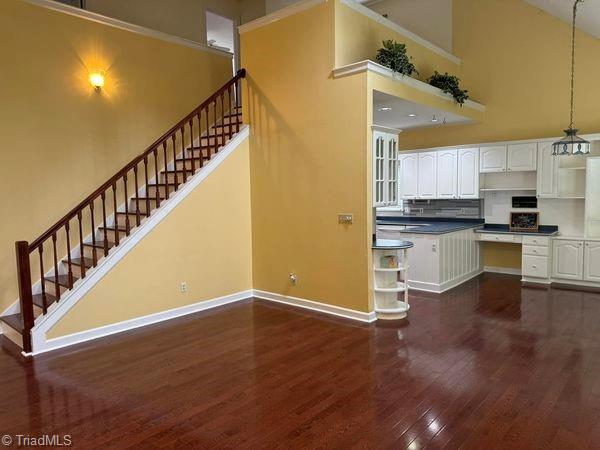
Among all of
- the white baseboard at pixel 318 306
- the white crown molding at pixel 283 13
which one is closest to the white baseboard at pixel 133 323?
the white baseboard at pixel 318 306

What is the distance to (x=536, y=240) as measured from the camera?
21.9 feet

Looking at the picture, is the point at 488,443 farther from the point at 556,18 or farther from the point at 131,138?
the point at 556,18

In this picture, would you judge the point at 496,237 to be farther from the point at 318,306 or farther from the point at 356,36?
the point at 356,36

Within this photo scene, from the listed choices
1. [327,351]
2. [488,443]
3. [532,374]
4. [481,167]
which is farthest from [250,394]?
[481,167]

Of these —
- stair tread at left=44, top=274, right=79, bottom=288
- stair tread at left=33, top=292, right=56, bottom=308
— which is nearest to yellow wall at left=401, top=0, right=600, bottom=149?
stair tread at left=44, top=274, right=79, bottom=288

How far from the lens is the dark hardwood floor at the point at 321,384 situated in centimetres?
266

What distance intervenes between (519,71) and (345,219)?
15.0 ft

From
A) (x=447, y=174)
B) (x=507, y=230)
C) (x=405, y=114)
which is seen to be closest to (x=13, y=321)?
(x=405, y=114)

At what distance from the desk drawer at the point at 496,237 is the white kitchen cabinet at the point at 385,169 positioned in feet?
9.06

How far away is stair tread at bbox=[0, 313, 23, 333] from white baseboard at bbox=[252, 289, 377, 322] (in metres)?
2.83

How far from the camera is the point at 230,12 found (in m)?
8.30

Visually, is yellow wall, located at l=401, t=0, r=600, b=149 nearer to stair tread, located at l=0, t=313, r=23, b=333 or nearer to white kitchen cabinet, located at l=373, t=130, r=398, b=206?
white kitchen cabinet, located at l=373, t=130, r=398, b=206

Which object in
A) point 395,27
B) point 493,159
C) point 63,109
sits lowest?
point 493,159

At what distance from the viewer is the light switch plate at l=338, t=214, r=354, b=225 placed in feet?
16.1
